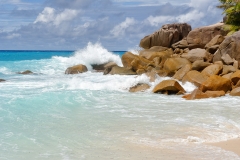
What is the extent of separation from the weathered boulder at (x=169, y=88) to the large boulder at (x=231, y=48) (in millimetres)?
3933

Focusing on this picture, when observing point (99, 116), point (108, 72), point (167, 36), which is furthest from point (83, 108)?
point (167, 36)

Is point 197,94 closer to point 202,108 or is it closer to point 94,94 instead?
point 202,108

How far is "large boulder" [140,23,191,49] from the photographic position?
26.0 metres

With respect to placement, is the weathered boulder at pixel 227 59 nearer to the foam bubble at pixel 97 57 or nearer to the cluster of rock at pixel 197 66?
the cluster of rock at pixel 197 66

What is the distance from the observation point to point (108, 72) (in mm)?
21359

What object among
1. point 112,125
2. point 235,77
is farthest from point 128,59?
point 112,125

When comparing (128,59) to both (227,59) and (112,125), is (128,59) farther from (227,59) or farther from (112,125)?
(112,125)

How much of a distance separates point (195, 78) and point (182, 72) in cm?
126

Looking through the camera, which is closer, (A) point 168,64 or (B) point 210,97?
(B) point 210,97

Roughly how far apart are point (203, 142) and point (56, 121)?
4.06m

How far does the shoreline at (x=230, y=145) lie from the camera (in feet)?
22.4

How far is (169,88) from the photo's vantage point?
14.5 metres

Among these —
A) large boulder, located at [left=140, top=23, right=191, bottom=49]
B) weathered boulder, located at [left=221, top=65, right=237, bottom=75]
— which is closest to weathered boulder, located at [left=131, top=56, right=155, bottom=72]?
weathered boulder, located at [left=221, top=65, right=237, bottom=75]

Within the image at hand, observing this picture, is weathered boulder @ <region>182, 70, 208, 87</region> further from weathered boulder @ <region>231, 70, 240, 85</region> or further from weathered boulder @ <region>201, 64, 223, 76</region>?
weathered boulder @ <region>231, 70, 240, 85</region>
